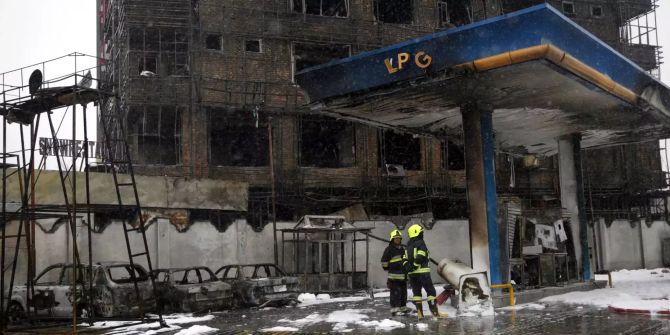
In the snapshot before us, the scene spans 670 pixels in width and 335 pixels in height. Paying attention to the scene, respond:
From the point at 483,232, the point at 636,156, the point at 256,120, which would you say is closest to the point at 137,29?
the point at 256,120

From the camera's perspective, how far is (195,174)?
90.6ft

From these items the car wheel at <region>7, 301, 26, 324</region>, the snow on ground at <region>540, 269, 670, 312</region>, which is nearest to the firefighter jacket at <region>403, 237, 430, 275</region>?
the snow on ground at <region>540, 269, 670, 312</region>

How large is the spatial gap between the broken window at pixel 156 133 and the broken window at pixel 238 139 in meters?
1.61

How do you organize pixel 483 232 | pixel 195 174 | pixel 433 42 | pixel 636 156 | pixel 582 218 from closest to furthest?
Answer: 1. pixel 433 42
2. pixel 483 232
3. pixel 582 218
4. pixel 195 174
5. pixel 636 156

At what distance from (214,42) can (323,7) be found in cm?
617

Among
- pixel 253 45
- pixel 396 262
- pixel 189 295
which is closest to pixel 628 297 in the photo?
pixel 396 262

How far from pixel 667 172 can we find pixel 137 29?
27.8 meters

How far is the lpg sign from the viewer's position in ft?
46.4

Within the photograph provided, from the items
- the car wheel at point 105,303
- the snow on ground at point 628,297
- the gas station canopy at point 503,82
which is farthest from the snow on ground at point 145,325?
the snow on ground at point 628,297

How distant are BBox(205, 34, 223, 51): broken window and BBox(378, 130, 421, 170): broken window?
29.6 ft

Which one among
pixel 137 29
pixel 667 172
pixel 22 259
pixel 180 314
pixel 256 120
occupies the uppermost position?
pixel 137 29

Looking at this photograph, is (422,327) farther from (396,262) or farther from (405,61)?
(405,61)

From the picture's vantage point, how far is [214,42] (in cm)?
2908

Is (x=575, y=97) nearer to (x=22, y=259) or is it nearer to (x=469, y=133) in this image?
(x=469, y=133)
